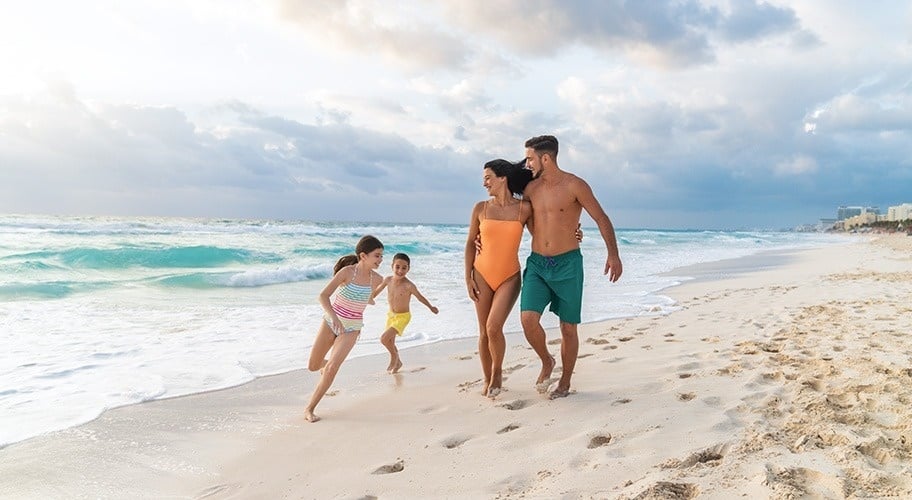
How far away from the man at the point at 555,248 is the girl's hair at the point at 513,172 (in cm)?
5

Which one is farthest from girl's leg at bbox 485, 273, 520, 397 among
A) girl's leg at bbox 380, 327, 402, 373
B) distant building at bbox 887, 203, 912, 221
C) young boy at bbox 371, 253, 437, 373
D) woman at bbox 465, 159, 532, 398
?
distant building at bbox 887, 203, 912, 221

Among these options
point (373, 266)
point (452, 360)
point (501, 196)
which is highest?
point (501, 196)

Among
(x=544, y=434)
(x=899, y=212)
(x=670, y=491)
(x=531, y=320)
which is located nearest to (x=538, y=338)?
(x=531, y=320)

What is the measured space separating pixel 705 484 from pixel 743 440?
61cm

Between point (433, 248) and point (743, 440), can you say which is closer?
point (743, 440)

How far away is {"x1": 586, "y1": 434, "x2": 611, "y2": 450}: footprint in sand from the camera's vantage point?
3.35 metres

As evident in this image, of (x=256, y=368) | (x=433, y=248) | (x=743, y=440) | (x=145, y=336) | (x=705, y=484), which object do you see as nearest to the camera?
(x=705, y=484)

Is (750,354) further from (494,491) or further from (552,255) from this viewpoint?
(494,491)

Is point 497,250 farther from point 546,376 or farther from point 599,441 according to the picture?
point 599,441

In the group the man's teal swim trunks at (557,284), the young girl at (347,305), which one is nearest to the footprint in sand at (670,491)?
the man's teal swim trunks at (557,284)

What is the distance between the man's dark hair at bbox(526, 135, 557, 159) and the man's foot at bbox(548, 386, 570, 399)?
1815 mm

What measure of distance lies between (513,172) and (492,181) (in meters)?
0.20

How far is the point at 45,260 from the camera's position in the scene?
17.7m

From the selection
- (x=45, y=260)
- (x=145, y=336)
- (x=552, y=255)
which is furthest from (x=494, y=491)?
(x=45, y=260)
